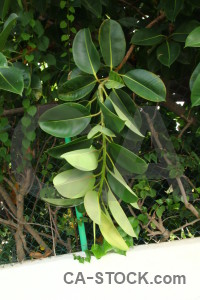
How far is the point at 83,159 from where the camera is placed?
3.77 ft

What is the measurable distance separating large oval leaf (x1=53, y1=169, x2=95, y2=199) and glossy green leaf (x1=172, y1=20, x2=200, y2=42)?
59cm

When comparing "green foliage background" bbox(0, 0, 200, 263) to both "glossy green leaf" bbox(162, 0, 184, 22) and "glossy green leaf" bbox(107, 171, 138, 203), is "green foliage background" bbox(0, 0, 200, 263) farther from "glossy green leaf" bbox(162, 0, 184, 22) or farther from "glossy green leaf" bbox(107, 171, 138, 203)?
"glossy green leaf" bbox(107, 171, 138, 203)

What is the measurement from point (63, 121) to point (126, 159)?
0.71 ft

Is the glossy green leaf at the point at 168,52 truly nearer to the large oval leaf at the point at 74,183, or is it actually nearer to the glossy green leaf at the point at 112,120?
the glossy green leaf at the point at 112,120

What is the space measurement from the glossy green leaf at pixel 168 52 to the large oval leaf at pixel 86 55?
0.27m

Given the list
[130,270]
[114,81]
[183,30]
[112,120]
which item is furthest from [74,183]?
[130,270]

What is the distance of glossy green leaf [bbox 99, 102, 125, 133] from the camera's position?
1.16 meters

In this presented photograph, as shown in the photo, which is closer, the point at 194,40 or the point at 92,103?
the point at 194,40

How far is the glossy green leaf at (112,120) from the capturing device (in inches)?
45.8

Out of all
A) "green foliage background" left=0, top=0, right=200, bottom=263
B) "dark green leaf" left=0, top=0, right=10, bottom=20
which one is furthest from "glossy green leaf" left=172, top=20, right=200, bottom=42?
"dark green leaf" left=0, top=0, right=10, bottom=20

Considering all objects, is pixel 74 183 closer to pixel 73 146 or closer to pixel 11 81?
pixel 73 146

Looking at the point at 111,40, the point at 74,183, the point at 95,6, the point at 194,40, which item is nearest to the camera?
the point at 194,40

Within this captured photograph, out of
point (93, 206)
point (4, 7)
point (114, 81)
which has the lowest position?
point (93, 206)

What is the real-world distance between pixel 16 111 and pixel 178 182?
0.76 m
